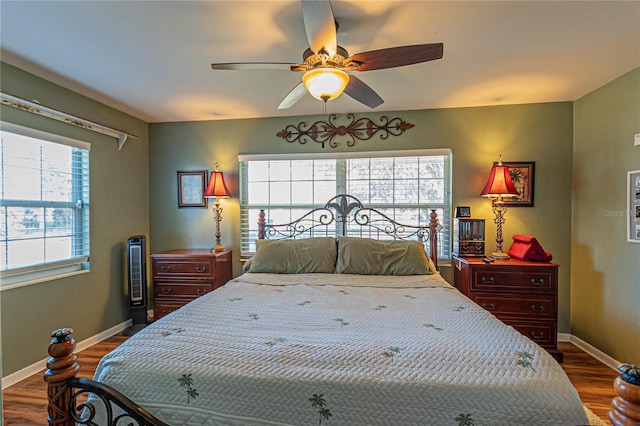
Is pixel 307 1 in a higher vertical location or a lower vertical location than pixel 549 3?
lower

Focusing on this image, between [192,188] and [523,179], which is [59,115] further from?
[523,179]

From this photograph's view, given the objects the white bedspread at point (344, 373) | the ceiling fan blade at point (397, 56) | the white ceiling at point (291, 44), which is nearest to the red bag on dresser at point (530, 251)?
the white ceiling at point (291, 44)

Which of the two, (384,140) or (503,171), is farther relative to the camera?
(384,140)

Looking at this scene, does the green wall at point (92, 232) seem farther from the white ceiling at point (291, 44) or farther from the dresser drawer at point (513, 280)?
the dresser drawer at point (513, 280)

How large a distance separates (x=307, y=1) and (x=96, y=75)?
2185mm

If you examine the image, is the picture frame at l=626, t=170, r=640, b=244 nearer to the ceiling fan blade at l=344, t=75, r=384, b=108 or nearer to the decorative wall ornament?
the decorative wall ornament

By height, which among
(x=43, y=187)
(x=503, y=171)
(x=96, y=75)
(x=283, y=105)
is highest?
(x=96, y=75)

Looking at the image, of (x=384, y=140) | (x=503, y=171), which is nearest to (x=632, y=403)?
(x=503, y=171)

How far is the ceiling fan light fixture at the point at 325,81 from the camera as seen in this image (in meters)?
1.65

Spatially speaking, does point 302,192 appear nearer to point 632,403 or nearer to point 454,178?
point 454,178

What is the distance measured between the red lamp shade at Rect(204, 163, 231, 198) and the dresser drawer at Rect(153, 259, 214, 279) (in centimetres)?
75

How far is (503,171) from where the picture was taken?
9.69 ft

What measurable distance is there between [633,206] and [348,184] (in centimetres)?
252

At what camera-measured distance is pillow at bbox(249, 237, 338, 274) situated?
9.29 feet
